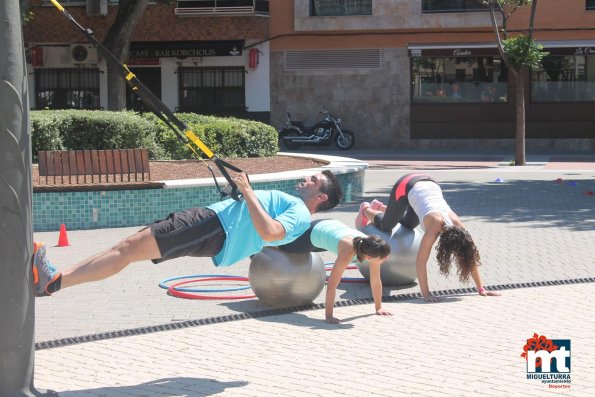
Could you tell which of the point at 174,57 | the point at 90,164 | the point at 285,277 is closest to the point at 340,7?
the point at 174,57

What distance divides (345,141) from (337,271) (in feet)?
83.7

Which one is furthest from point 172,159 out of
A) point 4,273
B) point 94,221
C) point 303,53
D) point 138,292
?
point 303,53

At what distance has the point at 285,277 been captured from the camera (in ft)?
27.9

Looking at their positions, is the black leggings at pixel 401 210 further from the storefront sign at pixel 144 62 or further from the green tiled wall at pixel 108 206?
the storefront sign at pixel 144 62

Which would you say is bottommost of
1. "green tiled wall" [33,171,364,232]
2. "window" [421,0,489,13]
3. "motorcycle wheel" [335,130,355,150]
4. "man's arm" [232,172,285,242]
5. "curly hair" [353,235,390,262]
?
"motorcycle wheel" [335,130,355,150]

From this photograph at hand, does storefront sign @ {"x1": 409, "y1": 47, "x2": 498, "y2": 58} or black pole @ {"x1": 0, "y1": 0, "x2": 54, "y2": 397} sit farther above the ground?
storefront sign @ {"x1": 409, "y1": 47, "x2": 498, "y2": 58}

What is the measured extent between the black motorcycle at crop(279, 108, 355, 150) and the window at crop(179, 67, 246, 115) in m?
2.65

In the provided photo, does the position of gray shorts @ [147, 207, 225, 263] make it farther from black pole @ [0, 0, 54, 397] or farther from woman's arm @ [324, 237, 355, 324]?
woman's arm @ [324, 237, 355, 324]

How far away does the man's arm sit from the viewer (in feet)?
22.0

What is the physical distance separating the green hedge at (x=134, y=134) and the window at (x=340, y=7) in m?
14.5

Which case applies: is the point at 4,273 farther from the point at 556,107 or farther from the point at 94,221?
the point at 556,107

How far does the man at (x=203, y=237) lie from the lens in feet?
21.4

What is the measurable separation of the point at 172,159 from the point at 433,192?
10029mm

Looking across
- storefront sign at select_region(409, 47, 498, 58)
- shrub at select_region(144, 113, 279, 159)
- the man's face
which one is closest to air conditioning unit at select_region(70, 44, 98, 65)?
storefront sign at select_region(409, 47, 498, 58)
